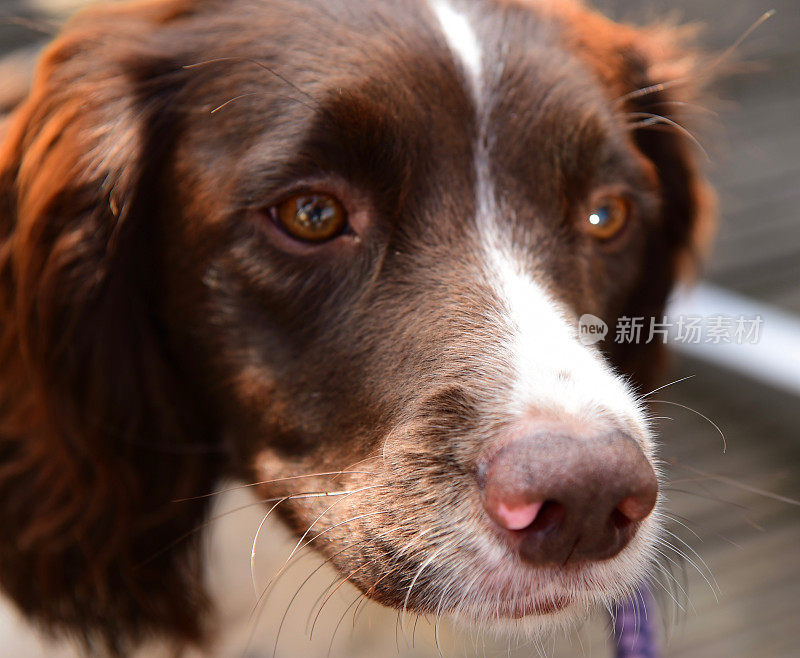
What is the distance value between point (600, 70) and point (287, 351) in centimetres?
104

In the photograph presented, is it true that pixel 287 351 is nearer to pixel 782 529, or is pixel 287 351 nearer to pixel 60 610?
pixel 60 610

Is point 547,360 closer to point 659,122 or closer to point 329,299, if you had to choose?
point 329,299

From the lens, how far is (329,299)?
6.31 feet

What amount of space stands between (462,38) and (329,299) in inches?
25.9

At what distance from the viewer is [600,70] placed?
2262 mm

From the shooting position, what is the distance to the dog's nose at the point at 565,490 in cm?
150

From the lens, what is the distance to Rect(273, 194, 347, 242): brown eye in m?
1.91

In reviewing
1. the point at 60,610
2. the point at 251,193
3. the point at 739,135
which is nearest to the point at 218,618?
the point at 60,610

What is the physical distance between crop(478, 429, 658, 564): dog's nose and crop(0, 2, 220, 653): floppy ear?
94 cm

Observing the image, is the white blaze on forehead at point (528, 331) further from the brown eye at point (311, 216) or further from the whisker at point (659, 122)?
the whisker at point (659, 122)

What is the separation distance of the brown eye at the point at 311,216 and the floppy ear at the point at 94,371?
390 mm

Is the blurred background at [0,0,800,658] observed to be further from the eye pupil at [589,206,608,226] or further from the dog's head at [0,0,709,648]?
the eye pupil at [589,206,608,226]

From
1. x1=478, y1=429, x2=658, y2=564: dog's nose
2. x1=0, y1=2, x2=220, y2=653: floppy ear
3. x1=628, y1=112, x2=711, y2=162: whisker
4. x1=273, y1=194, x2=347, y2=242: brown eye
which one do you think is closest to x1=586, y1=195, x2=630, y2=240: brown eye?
x1=628, y1=112, x2=711, y2=162: whisker

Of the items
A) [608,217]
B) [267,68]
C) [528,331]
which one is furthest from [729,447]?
[267,68]
